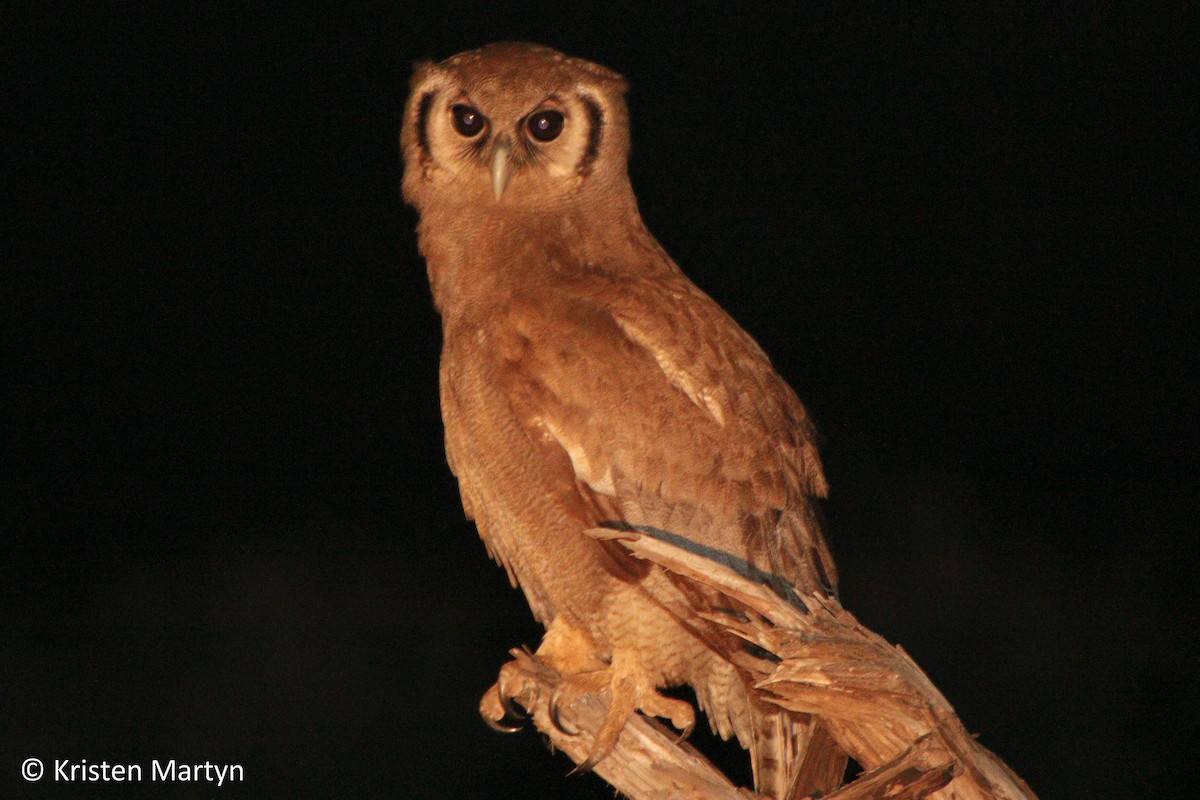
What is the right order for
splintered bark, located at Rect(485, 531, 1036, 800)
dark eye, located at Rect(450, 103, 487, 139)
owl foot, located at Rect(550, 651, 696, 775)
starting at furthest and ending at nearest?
1. dark eye, located at Rect(450, 103, 487, 139)
2. owl foot, located at Rect(550, 651, 696, 775)
3. splintered bark, located at Rect(485, 531, 1036, 800)

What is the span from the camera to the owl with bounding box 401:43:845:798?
1.56m

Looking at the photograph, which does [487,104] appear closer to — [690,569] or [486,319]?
[486,319]

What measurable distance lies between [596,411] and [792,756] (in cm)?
52

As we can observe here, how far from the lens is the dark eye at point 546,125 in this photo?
5.66ft

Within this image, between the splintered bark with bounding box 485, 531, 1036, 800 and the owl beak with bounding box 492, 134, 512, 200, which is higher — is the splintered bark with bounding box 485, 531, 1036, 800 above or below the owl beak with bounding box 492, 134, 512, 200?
below

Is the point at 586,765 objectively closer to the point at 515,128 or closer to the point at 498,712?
the point at 498,712

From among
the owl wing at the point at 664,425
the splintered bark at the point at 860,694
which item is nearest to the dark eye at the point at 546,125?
the owl wing at the point at 664,425

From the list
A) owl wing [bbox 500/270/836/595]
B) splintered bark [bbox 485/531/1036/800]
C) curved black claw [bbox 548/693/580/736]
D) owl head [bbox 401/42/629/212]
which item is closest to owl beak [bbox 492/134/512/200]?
owl head [bbox 401/42/629/212]

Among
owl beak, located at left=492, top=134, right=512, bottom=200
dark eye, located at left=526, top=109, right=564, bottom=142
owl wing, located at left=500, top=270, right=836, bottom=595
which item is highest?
dark eye, located at left=526, top=109, right=564, bottom=142

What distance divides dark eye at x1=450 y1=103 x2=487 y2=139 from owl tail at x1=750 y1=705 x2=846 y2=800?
0.88m

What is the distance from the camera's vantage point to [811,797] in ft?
4.70

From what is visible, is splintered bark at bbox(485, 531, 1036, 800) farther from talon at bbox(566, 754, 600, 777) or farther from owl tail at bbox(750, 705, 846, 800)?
talon at bbox(566, 754, 600, 777)

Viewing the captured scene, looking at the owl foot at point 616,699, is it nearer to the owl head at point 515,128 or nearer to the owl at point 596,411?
the owl at point 596,411

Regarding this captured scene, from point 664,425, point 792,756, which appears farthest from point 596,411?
point 792,756
